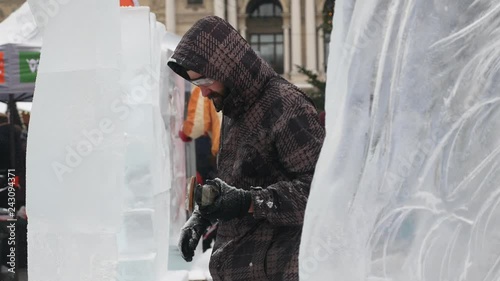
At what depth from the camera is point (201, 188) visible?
2523 mm

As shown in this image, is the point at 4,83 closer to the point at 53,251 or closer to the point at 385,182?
the point at 53,251

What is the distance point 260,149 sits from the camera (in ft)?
8.38

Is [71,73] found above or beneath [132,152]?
above

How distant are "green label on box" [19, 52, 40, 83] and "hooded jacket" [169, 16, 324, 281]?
445 cm

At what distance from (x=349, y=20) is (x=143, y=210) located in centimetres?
303

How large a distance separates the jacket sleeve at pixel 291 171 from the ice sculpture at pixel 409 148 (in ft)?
1.46

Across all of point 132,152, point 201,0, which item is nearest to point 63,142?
point 132,152

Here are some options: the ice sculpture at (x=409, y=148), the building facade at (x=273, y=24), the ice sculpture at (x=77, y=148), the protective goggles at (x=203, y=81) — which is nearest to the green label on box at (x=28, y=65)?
the ice sculpture at (x=77, y=148)

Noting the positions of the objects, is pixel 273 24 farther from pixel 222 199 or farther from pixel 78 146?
pixel 222 199

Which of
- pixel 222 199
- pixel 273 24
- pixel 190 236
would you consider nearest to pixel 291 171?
pixel 222 199

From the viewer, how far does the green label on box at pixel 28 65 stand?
A: 6.81m

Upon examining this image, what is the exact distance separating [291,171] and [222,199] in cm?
21

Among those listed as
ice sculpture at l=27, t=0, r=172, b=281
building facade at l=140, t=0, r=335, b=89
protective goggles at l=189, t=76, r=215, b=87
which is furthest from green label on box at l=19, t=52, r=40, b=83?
building facade at l=140, t=0, r=335, b=89

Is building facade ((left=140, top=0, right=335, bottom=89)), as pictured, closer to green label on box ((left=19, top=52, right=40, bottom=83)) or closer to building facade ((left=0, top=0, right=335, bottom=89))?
building facade ((left=0, top=0, right=335, bottom=89))
